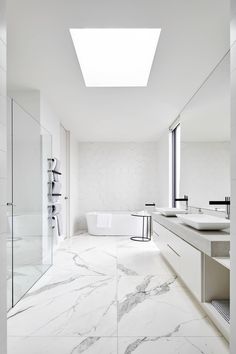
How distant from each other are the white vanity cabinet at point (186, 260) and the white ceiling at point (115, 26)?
1.86m

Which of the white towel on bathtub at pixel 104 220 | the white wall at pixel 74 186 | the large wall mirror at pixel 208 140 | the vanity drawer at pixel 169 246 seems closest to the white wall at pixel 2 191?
the vanity drawer at pixel 169 246

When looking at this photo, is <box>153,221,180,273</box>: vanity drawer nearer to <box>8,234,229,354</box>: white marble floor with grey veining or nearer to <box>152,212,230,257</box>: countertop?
<box>8,234,229,354</box>: white marble floor with grey veining

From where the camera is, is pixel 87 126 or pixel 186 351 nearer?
pixel 186 351

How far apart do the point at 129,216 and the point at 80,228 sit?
1.61 metres

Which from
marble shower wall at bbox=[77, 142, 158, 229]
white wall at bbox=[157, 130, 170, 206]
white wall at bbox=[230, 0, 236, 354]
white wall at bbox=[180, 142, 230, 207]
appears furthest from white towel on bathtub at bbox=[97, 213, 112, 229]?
white wall at bbox=[230, 0, 236, 354]

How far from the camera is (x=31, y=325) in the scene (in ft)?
7.36

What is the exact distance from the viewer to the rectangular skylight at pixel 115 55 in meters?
2.86

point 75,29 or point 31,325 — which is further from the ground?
point 75,29

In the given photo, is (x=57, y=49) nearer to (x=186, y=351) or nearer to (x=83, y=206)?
(x=186, y=351)

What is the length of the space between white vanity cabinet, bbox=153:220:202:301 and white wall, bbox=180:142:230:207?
0.64 meters

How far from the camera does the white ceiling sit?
2137 mm

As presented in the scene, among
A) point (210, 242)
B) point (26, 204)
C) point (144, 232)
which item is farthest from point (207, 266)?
point (144, 232)

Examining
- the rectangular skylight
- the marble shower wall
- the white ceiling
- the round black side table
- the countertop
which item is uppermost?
the rectangular skylight

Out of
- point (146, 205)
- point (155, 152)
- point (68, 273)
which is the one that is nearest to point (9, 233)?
point (68, 273)
